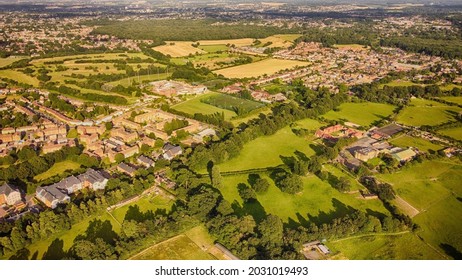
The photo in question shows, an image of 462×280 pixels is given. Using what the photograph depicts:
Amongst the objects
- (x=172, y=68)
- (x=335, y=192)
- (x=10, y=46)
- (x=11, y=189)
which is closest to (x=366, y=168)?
(x=335, y=192)

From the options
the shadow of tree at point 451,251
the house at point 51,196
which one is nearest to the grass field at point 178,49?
the house at point 51,196

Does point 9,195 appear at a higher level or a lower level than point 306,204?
higher

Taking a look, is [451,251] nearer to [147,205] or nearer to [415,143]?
[415,143]

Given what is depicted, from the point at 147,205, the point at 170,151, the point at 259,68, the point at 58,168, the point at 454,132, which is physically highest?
the point at 259,68

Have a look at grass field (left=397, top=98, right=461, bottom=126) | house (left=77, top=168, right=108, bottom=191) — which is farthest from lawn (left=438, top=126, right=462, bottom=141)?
house (left=77, top=168, right=108, bottom=191)

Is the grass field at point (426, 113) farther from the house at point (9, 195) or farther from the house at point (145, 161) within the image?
the house at point (9, 195)

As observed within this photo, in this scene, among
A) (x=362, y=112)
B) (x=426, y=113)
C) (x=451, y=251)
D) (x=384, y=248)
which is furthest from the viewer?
(x=362, y=112)

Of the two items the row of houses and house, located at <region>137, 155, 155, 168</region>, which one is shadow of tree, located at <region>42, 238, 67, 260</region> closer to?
the row of houses

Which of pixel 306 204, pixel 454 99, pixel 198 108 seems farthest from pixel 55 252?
pixel 454 99
